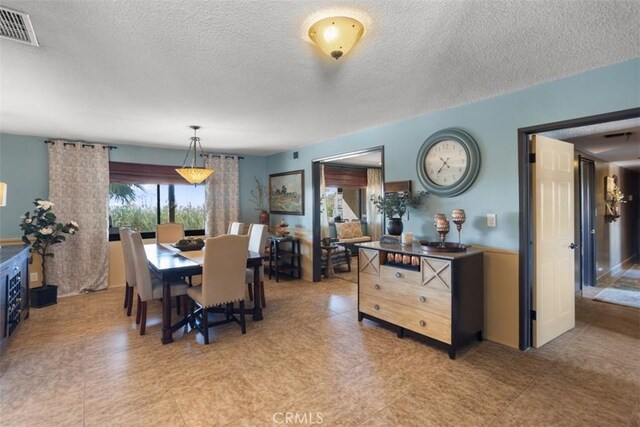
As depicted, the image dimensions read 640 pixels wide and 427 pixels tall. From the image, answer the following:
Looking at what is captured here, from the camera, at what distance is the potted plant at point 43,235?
4.16 m

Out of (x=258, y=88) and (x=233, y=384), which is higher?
(x=258, y=88)

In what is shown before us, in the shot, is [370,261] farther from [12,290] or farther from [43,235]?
[43,235]

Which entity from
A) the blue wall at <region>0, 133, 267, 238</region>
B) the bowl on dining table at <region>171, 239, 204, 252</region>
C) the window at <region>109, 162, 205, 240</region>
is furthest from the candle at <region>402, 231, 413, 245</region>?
the blue wall at <region>0, 133, 267, 238</region>

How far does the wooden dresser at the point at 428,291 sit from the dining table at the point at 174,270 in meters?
1.24

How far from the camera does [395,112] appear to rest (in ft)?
11.6

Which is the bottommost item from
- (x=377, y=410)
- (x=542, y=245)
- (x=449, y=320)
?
(x=377, y=410)

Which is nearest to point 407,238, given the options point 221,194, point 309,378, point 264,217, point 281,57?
point 309,378

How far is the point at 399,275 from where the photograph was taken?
123 inches

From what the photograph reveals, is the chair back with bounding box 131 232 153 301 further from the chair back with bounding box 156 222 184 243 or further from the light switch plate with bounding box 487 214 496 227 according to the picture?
the light switch plate with bounding box 487 214 496 227

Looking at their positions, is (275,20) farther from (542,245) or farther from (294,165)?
(294,165)

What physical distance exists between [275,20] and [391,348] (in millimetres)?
2693

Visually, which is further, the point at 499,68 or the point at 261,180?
the point at 261,180

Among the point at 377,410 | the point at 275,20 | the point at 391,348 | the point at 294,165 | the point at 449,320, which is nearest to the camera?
the point at 275,20

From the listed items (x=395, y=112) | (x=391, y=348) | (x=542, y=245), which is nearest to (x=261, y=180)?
(x=395, y=112)
